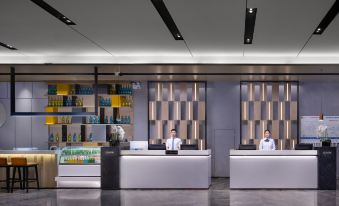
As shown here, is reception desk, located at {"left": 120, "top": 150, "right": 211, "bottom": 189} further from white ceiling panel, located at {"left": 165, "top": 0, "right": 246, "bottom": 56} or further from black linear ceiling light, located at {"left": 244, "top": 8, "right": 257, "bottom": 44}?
black linear ceiling light, located at {"left": 244, "top": 8, "right": 257, "bottom": 44}

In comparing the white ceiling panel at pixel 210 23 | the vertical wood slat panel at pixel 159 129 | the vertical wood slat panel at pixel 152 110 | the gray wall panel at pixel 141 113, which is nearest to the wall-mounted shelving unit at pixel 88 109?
the gray wall panel at pixel 141 113

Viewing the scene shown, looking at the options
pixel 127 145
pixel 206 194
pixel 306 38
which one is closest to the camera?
pixel 306 38

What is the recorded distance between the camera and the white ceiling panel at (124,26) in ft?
22.0

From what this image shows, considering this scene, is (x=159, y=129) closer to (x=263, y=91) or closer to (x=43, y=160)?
(x=263, y=91)

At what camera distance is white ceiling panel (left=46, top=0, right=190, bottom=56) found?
671 cm

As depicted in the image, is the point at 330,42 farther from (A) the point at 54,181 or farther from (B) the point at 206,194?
(A) the point at 54,181

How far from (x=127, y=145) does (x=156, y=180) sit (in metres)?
1.27

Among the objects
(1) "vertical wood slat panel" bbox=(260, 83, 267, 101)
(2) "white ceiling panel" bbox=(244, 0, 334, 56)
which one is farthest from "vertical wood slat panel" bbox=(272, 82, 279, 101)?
(2) "white ceiling panel" bbox=(244, 0, 334, 56)

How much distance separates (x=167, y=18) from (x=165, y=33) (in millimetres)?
1197

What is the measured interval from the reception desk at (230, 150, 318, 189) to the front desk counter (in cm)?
410

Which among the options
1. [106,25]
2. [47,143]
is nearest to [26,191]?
[47,143]

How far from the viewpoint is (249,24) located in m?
7.94

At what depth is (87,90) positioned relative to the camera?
49.3ft

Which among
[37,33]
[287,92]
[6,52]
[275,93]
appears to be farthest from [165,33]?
[287,92]
